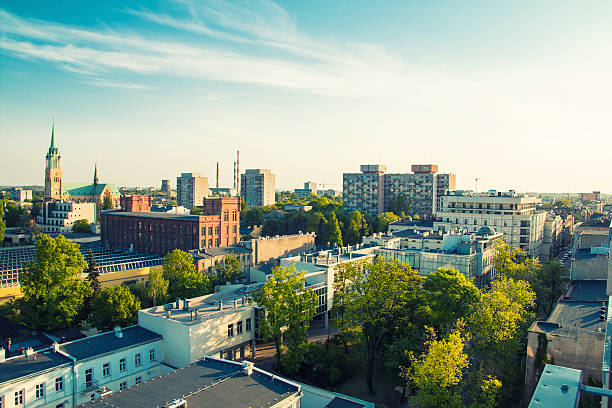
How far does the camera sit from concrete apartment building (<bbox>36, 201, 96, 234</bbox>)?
12912 centimetres

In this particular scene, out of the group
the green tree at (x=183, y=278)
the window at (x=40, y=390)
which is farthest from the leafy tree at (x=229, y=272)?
the window at (x=40, y=390)

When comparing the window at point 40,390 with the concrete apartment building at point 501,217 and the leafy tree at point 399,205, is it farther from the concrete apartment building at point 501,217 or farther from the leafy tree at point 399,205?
the leafy tree at point 399,205

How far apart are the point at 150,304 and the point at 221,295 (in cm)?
1112

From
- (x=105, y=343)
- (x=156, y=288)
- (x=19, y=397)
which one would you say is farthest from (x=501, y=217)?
(x=19, y=397)

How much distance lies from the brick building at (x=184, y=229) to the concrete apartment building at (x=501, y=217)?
40.3 m

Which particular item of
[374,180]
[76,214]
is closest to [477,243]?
[374,180]

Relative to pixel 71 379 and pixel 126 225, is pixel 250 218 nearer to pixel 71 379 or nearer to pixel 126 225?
pixel 126 225

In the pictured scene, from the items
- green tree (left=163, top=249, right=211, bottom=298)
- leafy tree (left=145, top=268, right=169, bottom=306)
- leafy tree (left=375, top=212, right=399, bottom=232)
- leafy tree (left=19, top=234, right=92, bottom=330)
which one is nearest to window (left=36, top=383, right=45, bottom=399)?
leafy tree (left=19, top=234, right=92, bottom=330)

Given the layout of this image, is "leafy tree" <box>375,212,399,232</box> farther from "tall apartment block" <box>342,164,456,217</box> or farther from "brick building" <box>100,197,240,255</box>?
"brick building" <box>100,197,240,255</box>

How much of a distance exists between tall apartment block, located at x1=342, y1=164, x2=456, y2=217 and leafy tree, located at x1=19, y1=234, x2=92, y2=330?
4472 inches

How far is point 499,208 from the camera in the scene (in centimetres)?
8156

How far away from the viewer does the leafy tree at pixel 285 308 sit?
34875 millimetres

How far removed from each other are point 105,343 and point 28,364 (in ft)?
17.4

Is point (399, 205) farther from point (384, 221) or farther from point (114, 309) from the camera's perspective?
point (114, 309)
